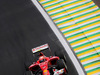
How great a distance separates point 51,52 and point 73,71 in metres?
1.23

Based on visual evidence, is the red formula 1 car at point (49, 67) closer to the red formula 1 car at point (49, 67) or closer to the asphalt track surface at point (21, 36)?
the red formula 1 car at point (49, 67)

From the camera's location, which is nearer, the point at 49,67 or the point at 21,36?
the point at 49,67

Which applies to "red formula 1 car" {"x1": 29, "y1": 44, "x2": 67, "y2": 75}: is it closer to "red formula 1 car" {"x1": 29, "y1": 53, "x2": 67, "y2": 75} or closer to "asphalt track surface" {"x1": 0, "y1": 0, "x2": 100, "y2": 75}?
"red formula 1 car" {"x1": 29, "y1": 53, "x2": 67, "y2": 75}

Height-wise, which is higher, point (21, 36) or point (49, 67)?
point (21, 36)

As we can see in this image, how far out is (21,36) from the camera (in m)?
7.64

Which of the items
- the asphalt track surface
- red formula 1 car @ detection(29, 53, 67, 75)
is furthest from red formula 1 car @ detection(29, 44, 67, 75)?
the asphalt track surface

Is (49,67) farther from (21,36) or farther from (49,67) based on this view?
(21,36)

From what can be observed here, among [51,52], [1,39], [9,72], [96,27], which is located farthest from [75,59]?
[1,39]

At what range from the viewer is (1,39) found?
7785mm

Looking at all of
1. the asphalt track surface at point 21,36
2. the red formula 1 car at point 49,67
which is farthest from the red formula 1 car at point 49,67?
the asphalt track surface at point 21,36

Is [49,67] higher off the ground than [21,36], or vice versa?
[21,36]

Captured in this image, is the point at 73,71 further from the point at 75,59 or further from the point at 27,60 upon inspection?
the point at 27,60

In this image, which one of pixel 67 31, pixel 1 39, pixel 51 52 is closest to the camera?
pixel 51 52

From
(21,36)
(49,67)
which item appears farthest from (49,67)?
(21,36)
